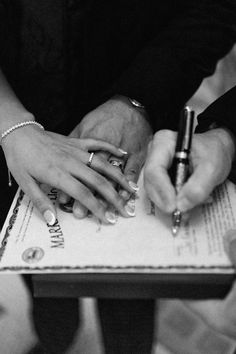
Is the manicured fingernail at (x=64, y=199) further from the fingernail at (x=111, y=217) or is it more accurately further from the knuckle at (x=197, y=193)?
the knuckle at (x=197, y=193)

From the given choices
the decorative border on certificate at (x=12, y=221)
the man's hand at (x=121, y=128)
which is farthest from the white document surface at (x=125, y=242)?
the man's hand at (x=121, y=128)

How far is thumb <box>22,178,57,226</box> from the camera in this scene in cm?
50

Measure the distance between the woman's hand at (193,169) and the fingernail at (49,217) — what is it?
12 cm

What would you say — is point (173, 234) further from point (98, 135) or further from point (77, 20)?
point (77, 20)

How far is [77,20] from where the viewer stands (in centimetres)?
61

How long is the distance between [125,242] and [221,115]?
8.8 inches

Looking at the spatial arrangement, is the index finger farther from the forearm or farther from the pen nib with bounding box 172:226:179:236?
the forearm

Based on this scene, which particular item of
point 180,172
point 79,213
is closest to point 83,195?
point 79,213

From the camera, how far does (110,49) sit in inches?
26.5

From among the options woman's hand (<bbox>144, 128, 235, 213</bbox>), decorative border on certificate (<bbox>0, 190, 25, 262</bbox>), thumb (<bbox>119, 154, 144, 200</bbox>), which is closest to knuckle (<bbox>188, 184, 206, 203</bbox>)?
woman's hand (<bbox>144, 128, 235, 213</bbox>)

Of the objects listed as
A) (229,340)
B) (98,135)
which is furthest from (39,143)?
(229,340)

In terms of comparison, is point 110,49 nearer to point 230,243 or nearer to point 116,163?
point 116,163

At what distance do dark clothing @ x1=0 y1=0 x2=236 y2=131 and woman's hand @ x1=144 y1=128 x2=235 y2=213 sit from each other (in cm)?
15

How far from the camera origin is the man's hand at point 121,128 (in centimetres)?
62
